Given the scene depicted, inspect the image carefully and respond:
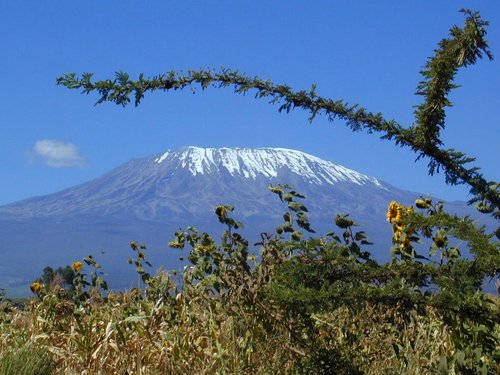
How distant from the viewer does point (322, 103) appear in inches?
145

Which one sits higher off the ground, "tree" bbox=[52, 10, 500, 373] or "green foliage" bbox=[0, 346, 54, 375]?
"tree" bbox=[52, 10, 500, 373]

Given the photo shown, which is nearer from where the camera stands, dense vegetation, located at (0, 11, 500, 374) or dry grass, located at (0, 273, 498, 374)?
dense vegetation, located at (0, 11, 500, 374)

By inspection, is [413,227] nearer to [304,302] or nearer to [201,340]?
[304,302]

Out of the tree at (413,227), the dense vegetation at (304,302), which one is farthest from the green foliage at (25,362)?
the tree at (413,227)

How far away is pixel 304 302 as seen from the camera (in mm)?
3523

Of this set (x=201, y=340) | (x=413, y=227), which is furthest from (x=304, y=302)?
(x=201, y=340)

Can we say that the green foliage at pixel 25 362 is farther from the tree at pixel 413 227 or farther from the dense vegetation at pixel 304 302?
the tree at pixel 413 227

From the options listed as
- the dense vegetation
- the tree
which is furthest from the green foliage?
the tree

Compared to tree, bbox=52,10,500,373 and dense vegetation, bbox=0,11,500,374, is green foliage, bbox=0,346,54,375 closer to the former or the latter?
dense vegetation, bbox=0,11,500,374

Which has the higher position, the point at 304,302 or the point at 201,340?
the point at 304,302

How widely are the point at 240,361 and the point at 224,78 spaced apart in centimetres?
198

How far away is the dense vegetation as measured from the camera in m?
3.58

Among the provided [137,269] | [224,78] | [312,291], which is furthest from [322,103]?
[137,269]

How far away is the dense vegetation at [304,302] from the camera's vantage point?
11.7ft
